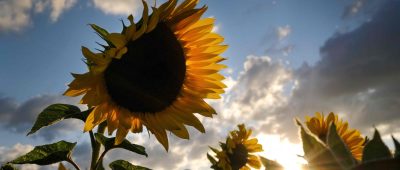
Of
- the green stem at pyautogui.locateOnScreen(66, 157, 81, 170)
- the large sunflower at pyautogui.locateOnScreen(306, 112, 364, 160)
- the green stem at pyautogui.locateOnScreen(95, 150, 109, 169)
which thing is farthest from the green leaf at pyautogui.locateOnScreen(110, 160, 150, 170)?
the large sunflower at pyautogui.locateOnScreen(306, 112, 364, 160)

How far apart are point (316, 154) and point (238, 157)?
9171mm

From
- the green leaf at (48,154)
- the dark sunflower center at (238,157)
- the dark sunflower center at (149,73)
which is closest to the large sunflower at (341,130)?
the dark sunflower center at (238,157)

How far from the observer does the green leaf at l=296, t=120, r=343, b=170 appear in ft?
2.43

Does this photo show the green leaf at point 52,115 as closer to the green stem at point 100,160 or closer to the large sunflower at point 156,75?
the large sunflower at point 156,75

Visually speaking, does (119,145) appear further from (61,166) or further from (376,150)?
(376,150)

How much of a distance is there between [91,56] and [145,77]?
77 cm

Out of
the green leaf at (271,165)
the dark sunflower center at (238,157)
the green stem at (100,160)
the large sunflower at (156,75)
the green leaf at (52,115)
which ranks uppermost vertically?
the dark sunflower center at (238,157)

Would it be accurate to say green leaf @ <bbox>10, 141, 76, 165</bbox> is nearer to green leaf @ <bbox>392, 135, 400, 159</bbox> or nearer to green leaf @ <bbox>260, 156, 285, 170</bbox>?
green leaf @ <bbox>260, 156, 285, 170</bbox>

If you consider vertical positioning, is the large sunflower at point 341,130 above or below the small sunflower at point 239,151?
below

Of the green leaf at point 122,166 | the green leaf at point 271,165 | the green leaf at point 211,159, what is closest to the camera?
the green leaf at point 271,165

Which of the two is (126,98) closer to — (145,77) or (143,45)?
(145,77)

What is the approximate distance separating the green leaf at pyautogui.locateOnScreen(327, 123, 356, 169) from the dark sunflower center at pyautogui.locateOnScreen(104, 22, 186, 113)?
116 inches

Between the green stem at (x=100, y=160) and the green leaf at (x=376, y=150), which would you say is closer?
the green leaf at (x=376, y=150)

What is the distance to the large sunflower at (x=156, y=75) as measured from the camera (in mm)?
3400
